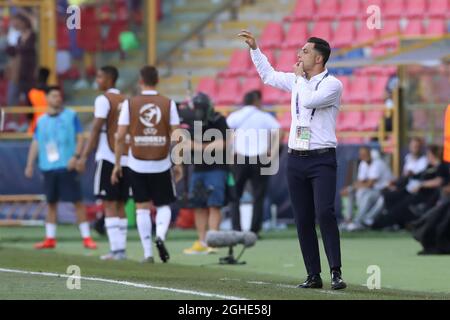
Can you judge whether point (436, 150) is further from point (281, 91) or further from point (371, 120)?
point (281, 91)

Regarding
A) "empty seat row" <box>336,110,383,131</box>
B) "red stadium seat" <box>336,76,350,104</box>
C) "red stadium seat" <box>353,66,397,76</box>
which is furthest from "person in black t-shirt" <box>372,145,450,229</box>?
"red stadium seat" <box>353,66,397,76</box>

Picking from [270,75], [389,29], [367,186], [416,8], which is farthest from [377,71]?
[270,75]

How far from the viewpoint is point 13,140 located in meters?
23.9

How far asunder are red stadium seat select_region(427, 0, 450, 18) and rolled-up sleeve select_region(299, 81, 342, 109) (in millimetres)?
16295

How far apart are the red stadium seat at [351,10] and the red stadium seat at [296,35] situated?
2.67 feet

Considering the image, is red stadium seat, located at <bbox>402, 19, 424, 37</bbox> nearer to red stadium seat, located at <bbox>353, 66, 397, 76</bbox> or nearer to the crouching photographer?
red stadium seat, located at <bbox>353, 66, 397, 76</bbox>

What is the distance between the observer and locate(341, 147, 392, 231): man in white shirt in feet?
72.9

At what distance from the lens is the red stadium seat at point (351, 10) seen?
28781 millimetres

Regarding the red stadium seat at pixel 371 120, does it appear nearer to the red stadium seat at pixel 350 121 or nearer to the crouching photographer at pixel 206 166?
the red stadium seat at pixel 350 121

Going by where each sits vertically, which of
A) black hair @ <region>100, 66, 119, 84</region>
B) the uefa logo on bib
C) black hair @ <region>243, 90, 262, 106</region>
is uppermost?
black hair @ <region>100, 66, 119, 84</region>

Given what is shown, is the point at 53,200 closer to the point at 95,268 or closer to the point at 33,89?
the point at 95,268

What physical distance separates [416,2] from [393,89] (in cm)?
466

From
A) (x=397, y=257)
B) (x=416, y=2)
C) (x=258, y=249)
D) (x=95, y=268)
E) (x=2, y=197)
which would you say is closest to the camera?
(x=95, y=268)
